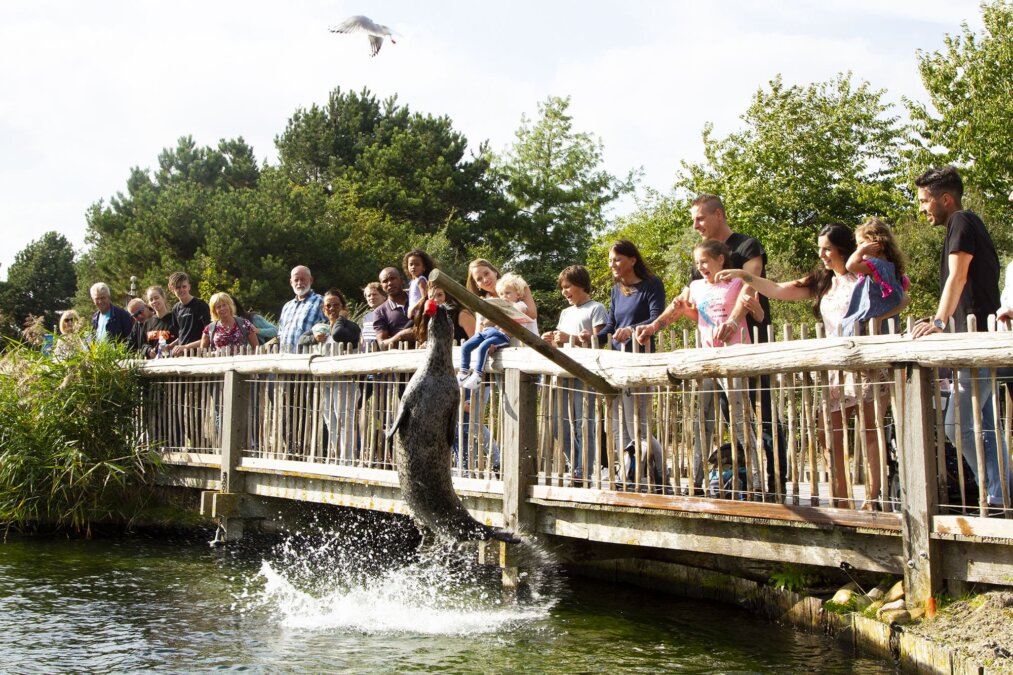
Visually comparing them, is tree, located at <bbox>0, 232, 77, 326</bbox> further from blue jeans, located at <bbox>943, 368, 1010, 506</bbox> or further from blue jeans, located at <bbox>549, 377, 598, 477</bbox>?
blue jeans, located at <bbox>943, 368, 1010, 506</bbox>

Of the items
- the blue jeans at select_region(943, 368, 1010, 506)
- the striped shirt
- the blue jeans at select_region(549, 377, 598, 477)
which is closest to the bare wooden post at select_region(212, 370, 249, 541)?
the striped shirt

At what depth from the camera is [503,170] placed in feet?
191

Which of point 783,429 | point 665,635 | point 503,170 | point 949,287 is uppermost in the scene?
point 503,170

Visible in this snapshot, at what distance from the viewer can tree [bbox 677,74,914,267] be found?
1502 inches

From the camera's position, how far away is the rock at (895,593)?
6375 millimetres

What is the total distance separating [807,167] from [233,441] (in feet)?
103

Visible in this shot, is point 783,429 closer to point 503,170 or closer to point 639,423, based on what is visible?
point 639,423

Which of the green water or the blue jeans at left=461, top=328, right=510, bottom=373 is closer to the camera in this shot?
the green water

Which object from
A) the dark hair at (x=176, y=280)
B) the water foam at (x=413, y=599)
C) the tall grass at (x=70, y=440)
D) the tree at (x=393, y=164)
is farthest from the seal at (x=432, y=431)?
the tree at (x=393, y=164)

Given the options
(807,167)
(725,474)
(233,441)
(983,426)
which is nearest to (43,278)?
(807,167)

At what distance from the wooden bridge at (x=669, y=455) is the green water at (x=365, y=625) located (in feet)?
1.96

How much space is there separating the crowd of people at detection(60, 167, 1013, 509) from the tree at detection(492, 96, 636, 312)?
41.6 metres

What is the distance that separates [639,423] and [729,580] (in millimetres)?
1630

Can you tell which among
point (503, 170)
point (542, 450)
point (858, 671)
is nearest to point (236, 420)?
point (542, 450)
